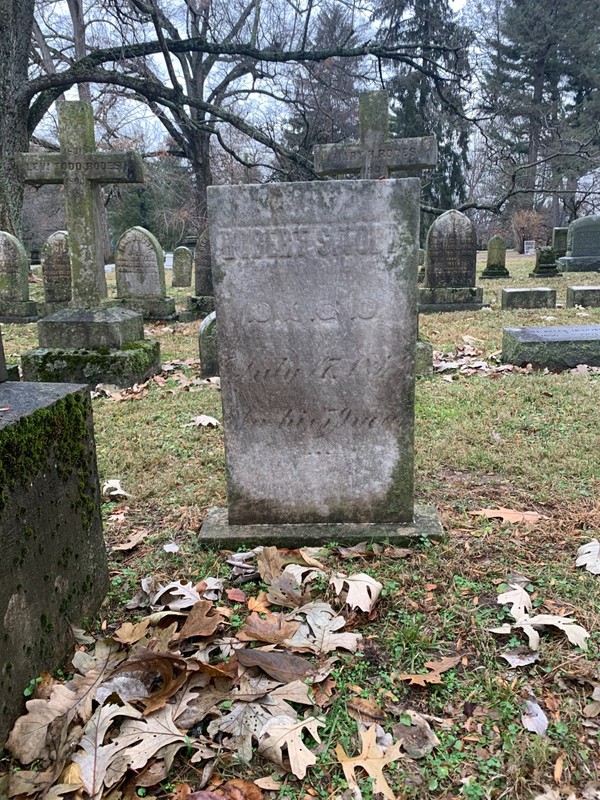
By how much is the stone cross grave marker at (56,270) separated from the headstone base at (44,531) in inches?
446

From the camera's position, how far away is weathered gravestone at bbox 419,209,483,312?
1237 centimetres

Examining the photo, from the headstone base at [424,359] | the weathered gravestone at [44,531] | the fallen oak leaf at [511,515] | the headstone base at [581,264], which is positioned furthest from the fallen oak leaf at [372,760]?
the headstone base at [581,264]

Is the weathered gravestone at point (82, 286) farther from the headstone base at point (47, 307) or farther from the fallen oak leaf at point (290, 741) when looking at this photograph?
the headstone base at point (47, 307)

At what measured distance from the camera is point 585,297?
11.8m

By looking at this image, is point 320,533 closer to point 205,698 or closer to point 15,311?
point 205,698

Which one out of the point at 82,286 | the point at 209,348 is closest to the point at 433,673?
the point at 209,348

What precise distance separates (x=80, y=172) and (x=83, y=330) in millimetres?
1846

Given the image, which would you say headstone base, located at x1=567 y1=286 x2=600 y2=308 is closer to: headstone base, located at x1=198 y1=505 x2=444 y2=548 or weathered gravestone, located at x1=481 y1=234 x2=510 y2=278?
weathered gravestone, located at x1=481 y1=234 x2=510 y2=278

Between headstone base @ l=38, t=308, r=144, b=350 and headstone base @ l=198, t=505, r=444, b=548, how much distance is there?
4.27m

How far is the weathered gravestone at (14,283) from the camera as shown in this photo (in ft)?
39.8

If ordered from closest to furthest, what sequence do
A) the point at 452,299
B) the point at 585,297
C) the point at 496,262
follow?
the point at 585,297, the point at 452,299, the point at 496,262

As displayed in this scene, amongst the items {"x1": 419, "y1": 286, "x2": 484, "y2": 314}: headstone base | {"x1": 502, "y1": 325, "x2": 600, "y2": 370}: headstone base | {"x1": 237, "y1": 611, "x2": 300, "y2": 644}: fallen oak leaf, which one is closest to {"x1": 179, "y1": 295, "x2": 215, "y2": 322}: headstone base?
{"x1": 419, "y1": 286, "x2": 484, "y2": 314}: headstone base

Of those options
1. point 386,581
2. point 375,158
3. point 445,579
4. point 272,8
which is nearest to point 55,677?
point 386,581

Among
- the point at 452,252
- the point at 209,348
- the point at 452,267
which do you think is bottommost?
the point at 209,348
